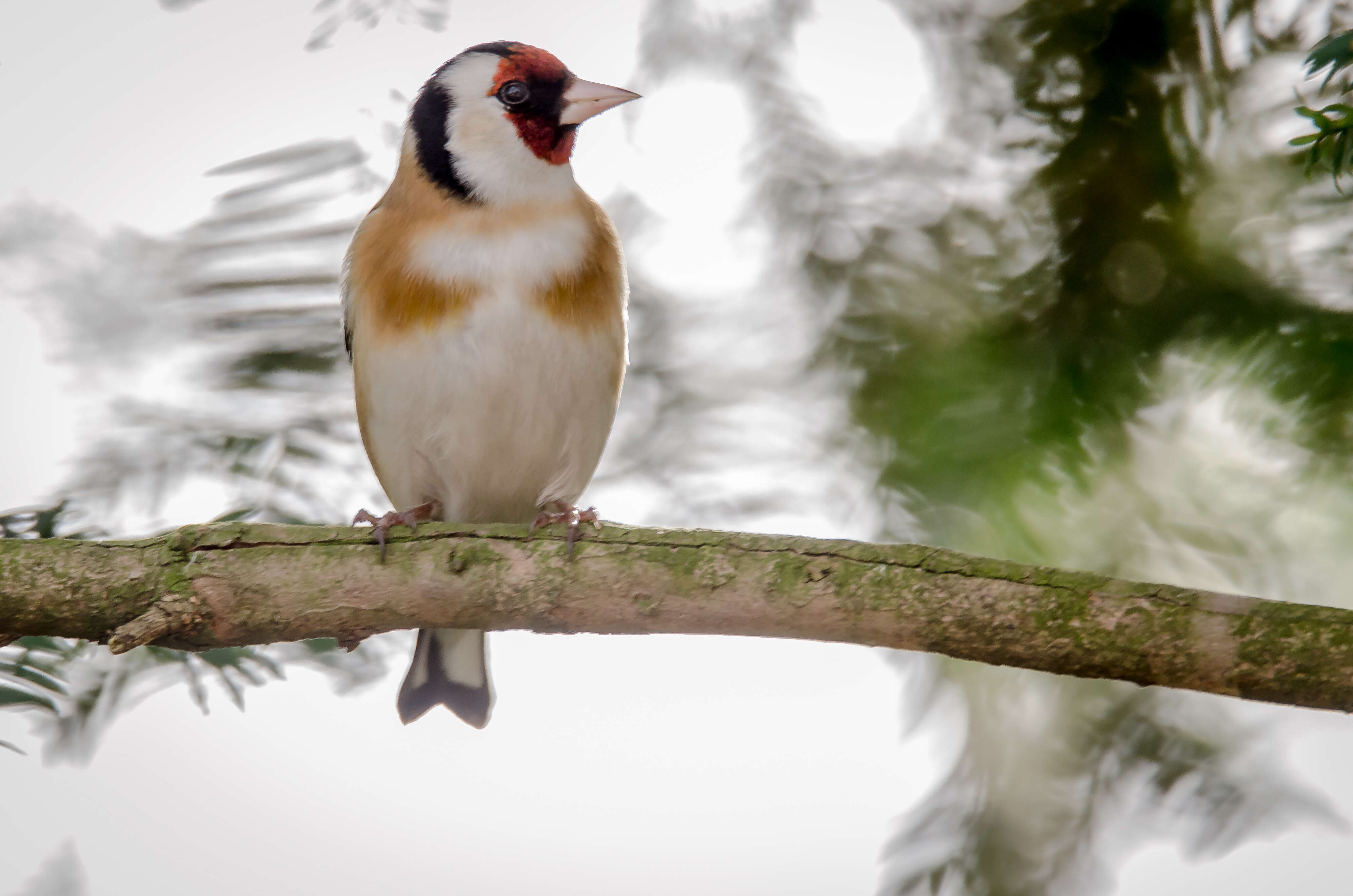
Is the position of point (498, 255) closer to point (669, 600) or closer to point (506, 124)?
point (506, 124)

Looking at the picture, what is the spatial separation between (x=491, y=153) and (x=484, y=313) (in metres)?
0.47

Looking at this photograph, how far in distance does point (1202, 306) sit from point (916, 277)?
0.44 meters

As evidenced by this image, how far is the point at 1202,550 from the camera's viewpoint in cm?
169

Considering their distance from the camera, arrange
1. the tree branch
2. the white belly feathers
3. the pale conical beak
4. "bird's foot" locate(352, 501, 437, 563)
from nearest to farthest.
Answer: the tree branch, "bird's foot" locate(352, 501, 437, 563), the white belly feathers, the pale conical beak

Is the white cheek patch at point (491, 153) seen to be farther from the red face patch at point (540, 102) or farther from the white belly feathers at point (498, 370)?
the white belly feathers at point (498, 370)

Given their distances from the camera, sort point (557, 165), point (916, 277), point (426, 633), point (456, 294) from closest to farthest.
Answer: point (916, 277), point (456, 294), point (557, 165), point (426, 633)

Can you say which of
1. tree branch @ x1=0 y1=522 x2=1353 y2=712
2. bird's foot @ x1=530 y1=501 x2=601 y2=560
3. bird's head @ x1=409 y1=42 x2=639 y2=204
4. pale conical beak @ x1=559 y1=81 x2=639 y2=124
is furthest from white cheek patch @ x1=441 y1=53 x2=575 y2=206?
tree branch @ x1=0 y1=522 x2=1353 y2=712

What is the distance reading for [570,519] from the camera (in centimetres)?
252

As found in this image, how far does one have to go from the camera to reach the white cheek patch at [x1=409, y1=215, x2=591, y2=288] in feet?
8.41

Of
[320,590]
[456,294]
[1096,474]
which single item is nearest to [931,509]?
[1096,474]

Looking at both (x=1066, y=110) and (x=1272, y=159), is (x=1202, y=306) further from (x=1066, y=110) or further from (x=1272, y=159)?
(x=1066, y=110)

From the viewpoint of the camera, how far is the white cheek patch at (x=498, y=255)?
2.56 m

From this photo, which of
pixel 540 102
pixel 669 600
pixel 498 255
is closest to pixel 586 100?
pixel 540 102

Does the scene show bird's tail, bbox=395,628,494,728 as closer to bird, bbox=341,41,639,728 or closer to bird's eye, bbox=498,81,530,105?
bird, bbox=341,41,639,728
